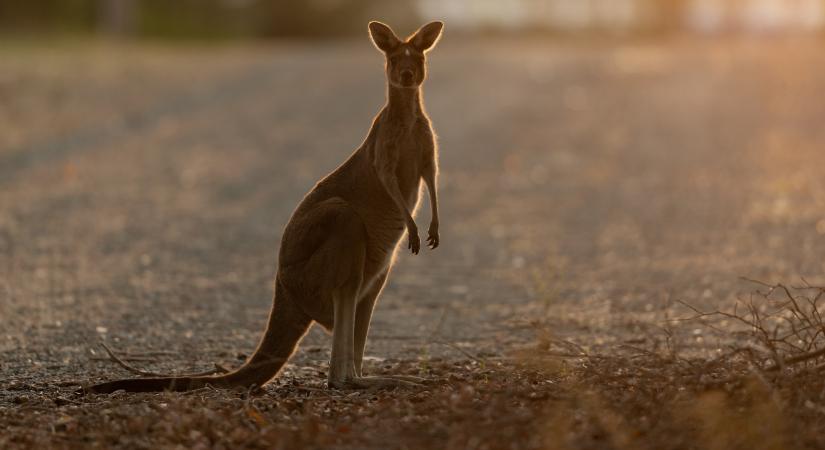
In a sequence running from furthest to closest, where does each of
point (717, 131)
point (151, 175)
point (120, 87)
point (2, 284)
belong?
point (120, 87) → point (717, 131) → point (151, 175) → point (2, 284)

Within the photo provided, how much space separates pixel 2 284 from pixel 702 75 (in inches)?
801

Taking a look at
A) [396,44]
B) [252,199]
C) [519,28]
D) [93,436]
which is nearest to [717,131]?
[252,199]

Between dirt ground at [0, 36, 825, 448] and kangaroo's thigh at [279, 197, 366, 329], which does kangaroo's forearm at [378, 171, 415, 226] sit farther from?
dirt ground at [0, 36, 825, 448]

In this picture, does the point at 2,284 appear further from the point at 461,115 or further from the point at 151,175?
the point at 461,115

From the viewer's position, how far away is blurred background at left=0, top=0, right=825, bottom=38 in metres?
35.0

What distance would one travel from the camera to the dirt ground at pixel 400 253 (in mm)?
5504

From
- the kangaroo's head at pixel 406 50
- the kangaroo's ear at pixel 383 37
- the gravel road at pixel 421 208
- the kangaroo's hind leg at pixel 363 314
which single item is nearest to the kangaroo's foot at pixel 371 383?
the kangaroo's hind leg at pixel 363 314

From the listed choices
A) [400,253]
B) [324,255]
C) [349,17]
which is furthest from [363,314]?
[349,17]

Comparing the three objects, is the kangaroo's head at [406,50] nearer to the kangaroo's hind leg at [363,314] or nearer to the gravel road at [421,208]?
the kangaroo's hind leg at [363,314]

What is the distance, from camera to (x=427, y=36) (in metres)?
5.91

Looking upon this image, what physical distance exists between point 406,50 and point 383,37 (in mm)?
117

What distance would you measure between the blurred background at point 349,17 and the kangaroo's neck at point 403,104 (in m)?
26.7

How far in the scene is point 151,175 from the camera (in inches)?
601

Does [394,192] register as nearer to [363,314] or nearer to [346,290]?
[346,290]
